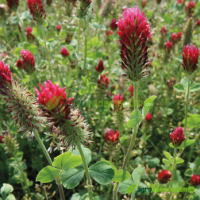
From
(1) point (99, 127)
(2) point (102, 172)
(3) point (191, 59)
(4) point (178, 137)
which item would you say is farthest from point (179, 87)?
(1) point (99, 127)

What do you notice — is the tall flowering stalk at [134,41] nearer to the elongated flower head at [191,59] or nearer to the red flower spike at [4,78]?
the elongated flower head at [191,59]

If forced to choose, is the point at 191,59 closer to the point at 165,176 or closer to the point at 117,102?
the point at 117,102

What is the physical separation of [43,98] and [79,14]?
1961 millimetres

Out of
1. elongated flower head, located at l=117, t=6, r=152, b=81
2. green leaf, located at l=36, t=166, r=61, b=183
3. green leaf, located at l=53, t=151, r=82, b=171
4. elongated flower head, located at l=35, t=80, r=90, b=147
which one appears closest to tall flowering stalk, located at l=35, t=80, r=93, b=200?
elongated flower head, located at l=35, t=80, r=90, b=147

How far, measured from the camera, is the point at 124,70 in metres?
1.62

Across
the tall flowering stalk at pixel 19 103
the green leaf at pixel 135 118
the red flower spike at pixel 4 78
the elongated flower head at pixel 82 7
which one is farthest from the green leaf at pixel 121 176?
the elongated flower head at pixel 82 7

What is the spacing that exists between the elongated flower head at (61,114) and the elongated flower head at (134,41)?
0.52 m

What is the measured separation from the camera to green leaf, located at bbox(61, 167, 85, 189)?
5.42 feet

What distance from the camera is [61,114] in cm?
133

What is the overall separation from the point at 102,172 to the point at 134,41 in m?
1.02

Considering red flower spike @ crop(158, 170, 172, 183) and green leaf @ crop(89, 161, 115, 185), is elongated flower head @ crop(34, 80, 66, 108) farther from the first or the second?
red flower spike @ crop(158, 170, 172, 183)

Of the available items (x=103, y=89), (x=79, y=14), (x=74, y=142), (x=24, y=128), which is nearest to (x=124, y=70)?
(x=74, y=142)

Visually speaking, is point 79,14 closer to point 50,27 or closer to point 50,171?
point 50,171

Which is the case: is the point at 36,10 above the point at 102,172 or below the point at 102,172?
above
